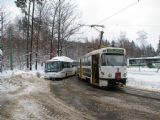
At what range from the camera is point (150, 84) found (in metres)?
26.2

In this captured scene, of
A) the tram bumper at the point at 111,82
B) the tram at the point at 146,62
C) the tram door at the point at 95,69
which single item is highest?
the tram at the point at 146,62

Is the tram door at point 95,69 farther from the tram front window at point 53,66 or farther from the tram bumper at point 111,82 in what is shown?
the tram front window at point 53,66

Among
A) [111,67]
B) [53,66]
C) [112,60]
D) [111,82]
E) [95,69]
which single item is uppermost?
[112,60]

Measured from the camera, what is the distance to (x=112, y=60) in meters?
23.8

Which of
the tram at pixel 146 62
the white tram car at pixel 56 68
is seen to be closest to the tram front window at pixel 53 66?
the white tram car at pixel 56 68

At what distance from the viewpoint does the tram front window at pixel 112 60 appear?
2361 cm

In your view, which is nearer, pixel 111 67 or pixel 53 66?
pixel 111 67

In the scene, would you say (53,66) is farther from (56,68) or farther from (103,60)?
(103,60)

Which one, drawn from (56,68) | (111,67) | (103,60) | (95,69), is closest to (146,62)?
(56,68)

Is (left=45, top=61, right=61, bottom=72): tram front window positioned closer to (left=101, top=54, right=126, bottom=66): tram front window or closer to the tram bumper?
(left=101, top=54, right=126, bottom=66): tram front window

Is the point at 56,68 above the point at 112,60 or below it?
below

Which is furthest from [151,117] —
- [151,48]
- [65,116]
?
[151,48]

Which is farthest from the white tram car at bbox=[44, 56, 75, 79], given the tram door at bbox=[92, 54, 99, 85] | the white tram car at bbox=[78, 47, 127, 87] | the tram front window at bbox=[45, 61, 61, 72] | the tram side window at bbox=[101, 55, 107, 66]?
the tram side window at bbox=[101, 55, 107, 66]

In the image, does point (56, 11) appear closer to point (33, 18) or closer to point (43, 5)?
point (43, 5)
